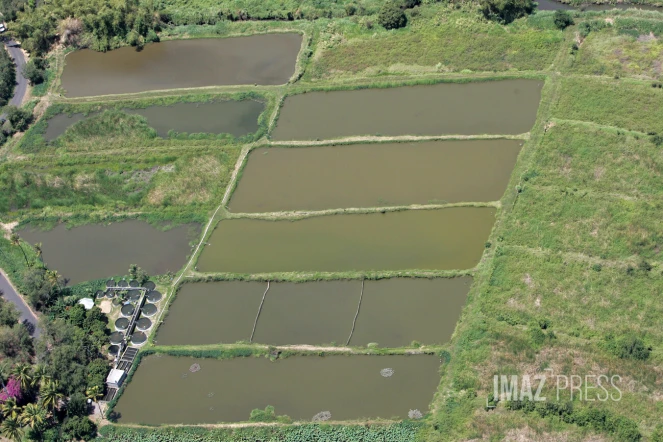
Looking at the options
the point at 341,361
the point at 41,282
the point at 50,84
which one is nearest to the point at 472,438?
the point at 341,361

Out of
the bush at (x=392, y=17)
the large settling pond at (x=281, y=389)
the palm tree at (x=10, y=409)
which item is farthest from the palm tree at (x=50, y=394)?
the bush at (x=392, y=17)

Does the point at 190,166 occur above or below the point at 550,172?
below

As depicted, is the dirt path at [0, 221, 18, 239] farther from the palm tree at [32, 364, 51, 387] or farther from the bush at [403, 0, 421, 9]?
the bush at [403, 0, 421, 9]

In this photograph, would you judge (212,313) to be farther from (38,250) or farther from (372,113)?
(372,113)

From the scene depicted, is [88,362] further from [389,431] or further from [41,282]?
[389,431]

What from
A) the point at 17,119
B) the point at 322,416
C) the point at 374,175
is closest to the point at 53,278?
the point at 17,119

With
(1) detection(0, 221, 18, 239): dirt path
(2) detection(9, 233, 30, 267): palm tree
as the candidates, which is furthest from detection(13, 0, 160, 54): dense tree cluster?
(2) detection(9, 233, 30, 267): palm tree
